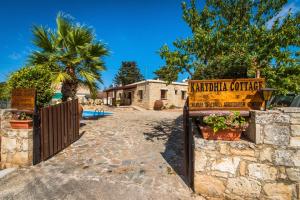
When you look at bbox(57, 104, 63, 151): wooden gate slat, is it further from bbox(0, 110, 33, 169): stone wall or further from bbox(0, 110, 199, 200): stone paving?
bbox(0, 110, 33, 169): stone wall

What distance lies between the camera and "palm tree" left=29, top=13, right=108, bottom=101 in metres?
6.81

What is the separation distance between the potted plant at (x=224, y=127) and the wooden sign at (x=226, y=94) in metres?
0.29

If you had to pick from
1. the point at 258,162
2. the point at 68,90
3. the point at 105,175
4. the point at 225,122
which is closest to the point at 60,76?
the point at 68,90

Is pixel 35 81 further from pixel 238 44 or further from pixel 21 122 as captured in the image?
pixel 238 44

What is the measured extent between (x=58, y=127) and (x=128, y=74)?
3802 cm

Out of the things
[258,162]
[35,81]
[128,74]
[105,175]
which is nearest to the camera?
[258,162]

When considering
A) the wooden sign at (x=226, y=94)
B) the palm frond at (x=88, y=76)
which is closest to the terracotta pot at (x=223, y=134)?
the wooden sign at (x=226, y=94)

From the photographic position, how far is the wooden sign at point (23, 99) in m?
3.90

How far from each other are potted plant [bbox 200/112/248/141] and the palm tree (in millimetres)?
5800

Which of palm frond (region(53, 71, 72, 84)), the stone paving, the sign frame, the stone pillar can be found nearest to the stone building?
palm frond (region(53, 71, 72, 84))

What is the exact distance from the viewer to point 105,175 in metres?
3.47

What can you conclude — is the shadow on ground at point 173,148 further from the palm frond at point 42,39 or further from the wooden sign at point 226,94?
the palm frond at point 42,39

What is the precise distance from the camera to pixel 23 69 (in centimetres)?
441

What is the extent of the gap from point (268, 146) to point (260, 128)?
28cm
